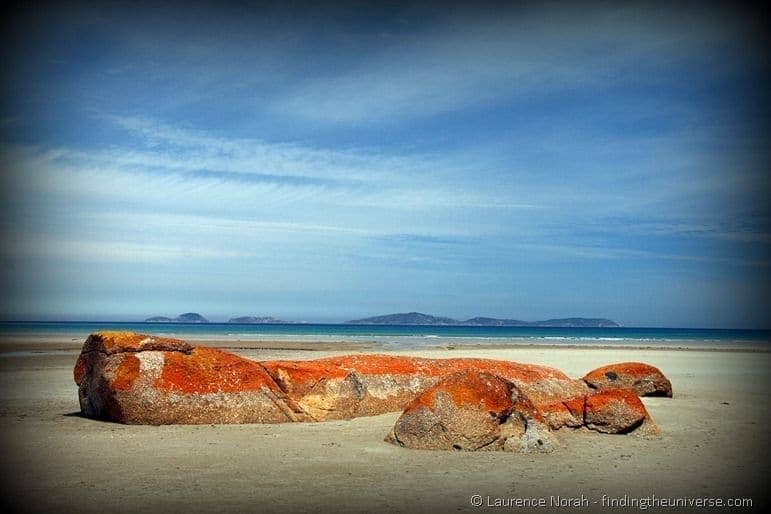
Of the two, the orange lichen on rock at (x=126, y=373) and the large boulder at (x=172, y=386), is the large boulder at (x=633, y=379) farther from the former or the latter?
the orange lichen on rock at (x=126, y=373)

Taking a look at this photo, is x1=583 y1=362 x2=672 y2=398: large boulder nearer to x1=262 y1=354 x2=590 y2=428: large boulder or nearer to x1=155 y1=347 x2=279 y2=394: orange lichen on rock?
x1=262 y1=354 x2=590 y2=428: large boulder

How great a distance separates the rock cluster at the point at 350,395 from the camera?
7.80m

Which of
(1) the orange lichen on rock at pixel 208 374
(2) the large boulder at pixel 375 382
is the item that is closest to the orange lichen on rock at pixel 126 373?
(1) the orange lichen on rock at pixel 208 374

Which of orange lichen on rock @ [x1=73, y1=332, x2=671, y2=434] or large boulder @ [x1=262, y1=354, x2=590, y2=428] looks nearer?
orange lichen on rock @ [x1=73, y1=332, x2=671, y2=434]

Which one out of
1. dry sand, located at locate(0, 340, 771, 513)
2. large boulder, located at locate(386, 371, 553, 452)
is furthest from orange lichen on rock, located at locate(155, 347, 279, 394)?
large boulder, located at locate(386, 371, 553, 452)

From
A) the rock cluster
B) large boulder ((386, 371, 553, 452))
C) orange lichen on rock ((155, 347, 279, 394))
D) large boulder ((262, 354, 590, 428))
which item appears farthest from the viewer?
large boulder ((262, 354, 590, 428))

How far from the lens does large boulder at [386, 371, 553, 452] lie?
25.0 feet

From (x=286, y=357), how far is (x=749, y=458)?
975 inches

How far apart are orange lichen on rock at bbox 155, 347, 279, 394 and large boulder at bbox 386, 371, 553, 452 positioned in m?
2.77

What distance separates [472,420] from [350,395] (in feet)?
10.2

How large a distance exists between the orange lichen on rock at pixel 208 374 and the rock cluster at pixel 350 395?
16mm

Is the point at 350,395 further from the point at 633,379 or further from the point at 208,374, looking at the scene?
the point at 633,379

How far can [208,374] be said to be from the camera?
955cm

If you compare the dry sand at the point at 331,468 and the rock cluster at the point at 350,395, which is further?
the rock cluster at the point at 350,395
